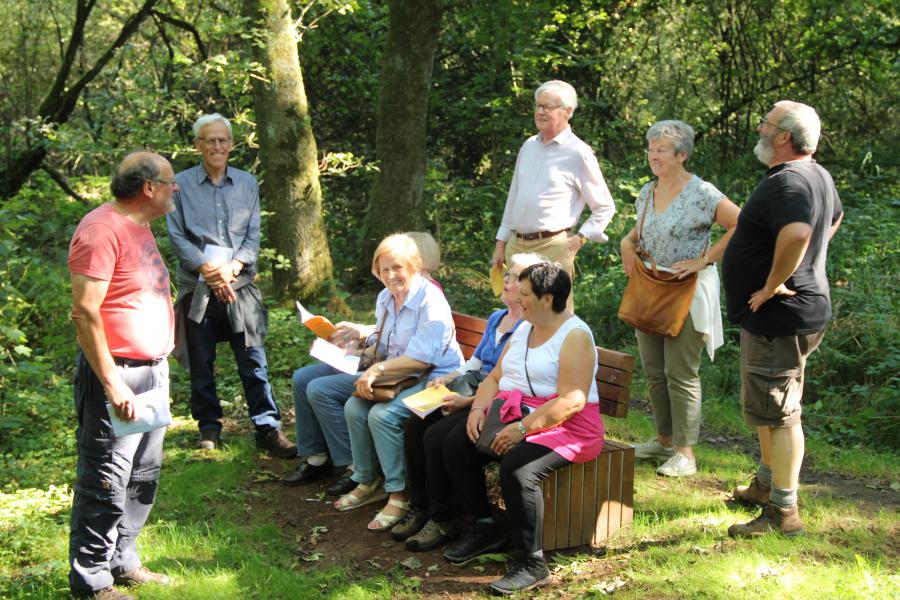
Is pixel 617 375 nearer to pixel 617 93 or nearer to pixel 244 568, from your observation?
pixel 244 568

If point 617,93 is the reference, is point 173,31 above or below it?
above

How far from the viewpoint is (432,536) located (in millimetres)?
4371

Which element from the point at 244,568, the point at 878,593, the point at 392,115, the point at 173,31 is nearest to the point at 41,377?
the point at 244,568

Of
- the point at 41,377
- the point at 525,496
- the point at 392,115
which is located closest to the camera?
the point at 525,496

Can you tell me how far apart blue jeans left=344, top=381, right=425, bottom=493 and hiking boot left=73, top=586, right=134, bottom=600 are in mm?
1470

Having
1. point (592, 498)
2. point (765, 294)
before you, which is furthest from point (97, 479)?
point (765, 294)

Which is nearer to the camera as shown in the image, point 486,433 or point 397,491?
point 486,433

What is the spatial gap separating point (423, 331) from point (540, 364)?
38.1 inches

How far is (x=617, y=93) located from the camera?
12.1 m

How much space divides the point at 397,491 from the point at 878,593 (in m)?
2.37

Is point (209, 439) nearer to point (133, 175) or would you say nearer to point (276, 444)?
point (276, 444)

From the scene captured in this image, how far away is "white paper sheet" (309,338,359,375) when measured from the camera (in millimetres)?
4992

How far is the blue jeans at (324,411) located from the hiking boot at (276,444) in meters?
0.38

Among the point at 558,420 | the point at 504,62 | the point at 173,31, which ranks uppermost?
the point at 173,31
